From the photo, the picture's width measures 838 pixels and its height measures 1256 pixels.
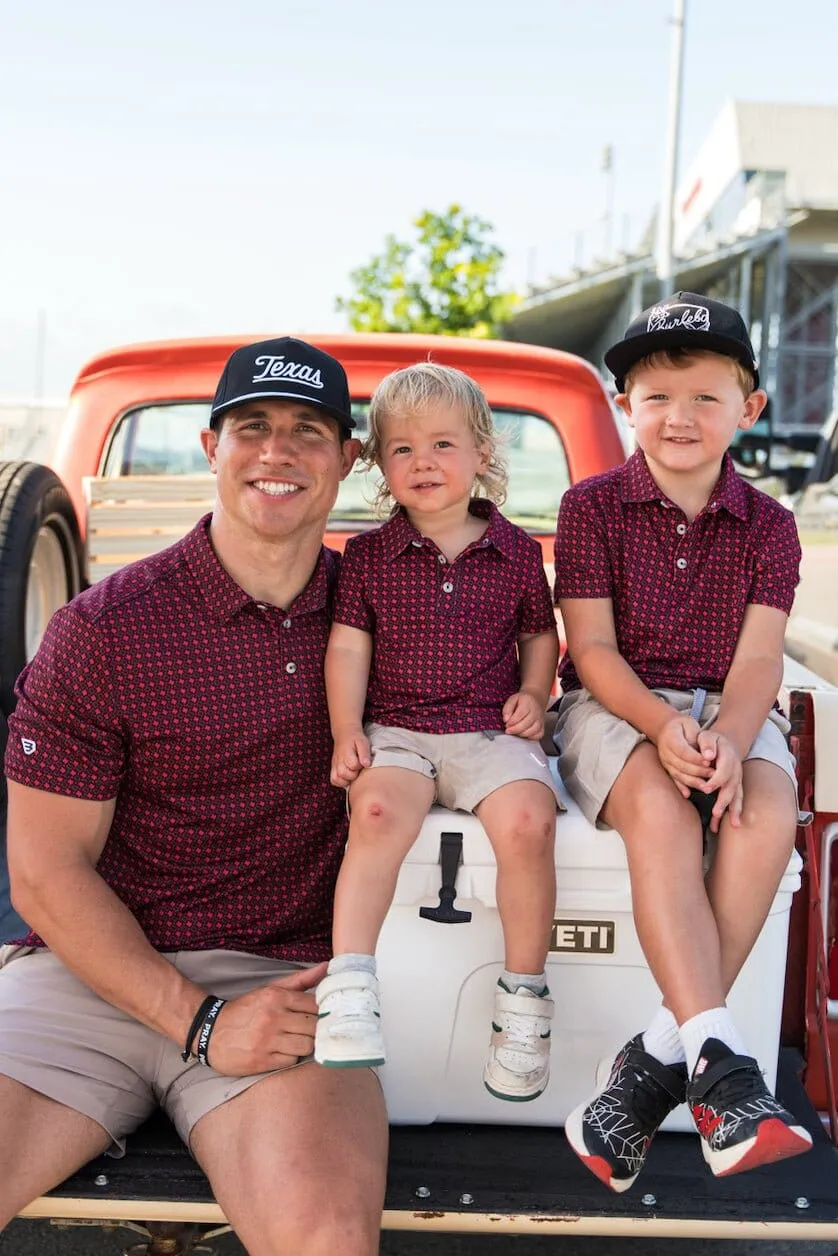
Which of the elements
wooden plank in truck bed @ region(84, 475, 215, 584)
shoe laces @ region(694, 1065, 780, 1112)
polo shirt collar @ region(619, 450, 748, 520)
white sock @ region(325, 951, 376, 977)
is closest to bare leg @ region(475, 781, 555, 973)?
white sock @ region(325, 951, 376, 977)

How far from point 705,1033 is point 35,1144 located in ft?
3.58

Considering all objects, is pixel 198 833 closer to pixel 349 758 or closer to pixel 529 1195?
pixel 349 758

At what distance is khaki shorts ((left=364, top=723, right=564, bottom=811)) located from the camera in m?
2.28

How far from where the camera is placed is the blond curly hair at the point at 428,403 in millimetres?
2656

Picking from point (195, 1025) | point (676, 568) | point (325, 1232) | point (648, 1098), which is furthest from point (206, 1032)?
point (676, 568)

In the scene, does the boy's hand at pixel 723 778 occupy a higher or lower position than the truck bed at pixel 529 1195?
higher

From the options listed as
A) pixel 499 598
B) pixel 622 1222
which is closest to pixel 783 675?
pixel 499 598

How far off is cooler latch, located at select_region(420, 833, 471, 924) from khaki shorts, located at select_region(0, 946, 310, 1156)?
0.33 meters

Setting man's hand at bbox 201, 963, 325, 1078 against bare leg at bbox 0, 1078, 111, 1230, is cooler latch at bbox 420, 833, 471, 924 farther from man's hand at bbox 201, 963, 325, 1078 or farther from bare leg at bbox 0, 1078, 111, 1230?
bare leg at bbox 0, 1078, 111, 1230

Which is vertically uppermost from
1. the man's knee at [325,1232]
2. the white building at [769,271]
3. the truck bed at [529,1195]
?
the white building at [769,271]

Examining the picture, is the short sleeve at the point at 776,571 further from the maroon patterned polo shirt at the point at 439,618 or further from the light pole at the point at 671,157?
the light pole at the point at 671,157

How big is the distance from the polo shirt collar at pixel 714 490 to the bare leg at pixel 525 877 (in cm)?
83

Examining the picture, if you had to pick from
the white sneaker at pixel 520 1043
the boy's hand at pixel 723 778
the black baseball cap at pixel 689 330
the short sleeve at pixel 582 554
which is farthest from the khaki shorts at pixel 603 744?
the black baseball cap at pixel 689 330

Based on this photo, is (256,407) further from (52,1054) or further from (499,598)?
(52,1054)
